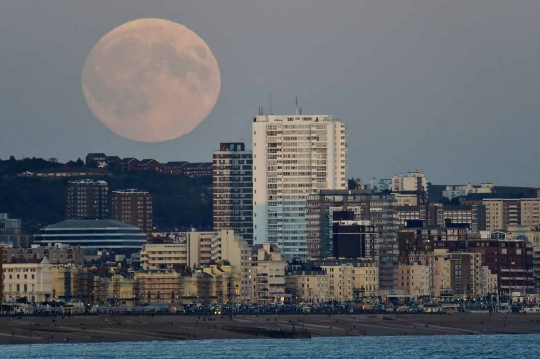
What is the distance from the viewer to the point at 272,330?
655ft

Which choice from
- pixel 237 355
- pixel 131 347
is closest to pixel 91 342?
pixel 131 347

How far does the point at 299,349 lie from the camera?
583 ft

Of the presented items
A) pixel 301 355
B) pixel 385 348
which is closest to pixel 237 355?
pixel 301 355

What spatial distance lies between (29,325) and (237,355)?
3148 cm

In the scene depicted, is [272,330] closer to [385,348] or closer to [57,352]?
[385,348]

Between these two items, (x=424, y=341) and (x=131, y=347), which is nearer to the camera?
(x=131, y=347)

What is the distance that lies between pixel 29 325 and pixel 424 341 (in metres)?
37.6

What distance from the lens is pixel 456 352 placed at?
176 meters

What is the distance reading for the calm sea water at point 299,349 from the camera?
16912 centimetres

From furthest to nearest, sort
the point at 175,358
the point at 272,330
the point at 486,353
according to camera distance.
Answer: the point at 272,330
the point at 486,353
the point at 175,358

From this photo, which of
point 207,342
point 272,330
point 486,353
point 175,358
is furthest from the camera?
point 272,330

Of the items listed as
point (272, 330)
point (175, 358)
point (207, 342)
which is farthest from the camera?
point (272, 330)

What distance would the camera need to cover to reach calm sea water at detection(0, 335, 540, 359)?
169m

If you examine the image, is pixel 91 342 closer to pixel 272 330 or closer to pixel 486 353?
pixel 272 330
